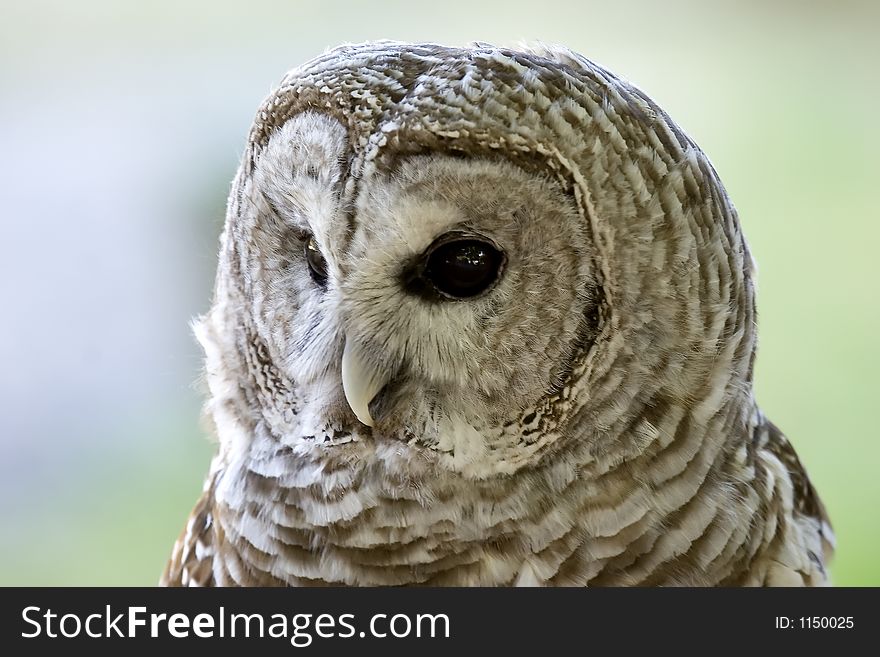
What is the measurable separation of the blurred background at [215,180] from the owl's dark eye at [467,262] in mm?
1766

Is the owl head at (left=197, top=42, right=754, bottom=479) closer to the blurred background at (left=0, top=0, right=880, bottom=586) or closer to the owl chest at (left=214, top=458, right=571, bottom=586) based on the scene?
the owl chest at (left=214, top=458, right=571, bottom=586)

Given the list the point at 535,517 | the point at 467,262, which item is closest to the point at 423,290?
the point at 467,262

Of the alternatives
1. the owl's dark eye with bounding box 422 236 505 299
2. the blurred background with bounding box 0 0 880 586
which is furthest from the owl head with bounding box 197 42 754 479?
the blurred background with bounding box 0 0 880 586

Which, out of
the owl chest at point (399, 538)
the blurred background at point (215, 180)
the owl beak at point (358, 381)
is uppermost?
the blurred background at point (215, 180)

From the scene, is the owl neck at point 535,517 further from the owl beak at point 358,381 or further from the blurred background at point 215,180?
the blurred background at point 215,180

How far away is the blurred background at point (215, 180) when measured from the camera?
280 cm

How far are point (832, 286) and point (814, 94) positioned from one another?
664 mm

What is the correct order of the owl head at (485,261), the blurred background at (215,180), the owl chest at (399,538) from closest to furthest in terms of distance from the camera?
1. the owl head at (485,261)
2. the owl chest at (399,538)
3. the blurred background at (215,180)

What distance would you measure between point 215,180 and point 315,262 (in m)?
1.59

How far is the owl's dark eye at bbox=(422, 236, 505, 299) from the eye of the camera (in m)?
1.12

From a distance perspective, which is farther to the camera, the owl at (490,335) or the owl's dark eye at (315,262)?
the owl's dark eye at (315,262)

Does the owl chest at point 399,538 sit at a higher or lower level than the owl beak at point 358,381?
lower

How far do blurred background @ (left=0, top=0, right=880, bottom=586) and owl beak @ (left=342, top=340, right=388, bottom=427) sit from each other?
1701mm

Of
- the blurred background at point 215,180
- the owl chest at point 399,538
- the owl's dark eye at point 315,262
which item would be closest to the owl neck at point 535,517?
the owl chest at point 399,538
